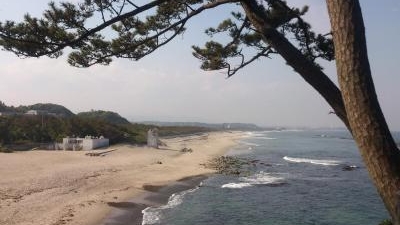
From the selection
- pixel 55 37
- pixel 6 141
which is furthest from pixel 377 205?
pixel 6 141

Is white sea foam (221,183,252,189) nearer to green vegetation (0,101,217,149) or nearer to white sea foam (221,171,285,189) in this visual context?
white sea foam (221,171,285,189)

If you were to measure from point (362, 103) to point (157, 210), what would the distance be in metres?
15.2

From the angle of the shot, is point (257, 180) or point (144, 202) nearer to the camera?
point (144, 202)

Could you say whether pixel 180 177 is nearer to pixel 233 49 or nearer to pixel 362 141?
pixel 233 49

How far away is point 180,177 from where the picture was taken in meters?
26.5

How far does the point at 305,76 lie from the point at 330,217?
50.7ft

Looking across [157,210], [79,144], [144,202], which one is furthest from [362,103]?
[79,144]

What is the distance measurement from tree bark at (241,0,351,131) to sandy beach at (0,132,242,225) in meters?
11.7

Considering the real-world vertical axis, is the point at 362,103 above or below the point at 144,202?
above

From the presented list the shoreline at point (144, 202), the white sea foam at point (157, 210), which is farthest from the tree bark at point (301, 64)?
the white sea foam at point (157, 210)

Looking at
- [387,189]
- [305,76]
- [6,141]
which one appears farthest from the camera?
[6,141]

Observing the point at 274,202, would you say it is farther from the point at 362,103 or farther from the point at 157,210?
the point at 362,103

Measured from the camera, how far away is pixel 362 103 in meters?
2.67

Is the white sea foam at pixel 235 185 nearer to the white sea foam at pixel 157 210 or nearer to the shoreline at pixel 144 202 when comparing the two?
the shoreline at pixel 144 202
